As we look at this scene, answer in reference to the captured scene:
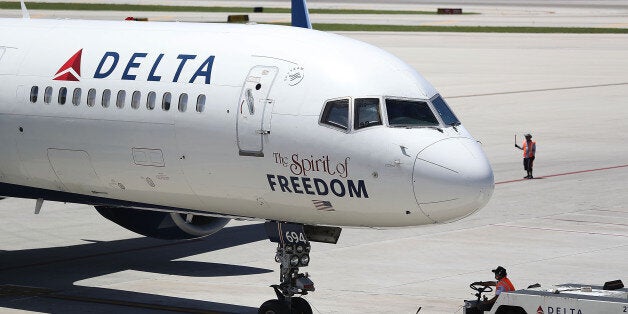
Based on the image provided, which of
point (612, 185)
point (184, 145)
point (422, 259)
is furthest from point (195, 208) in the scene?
point (612, 185)

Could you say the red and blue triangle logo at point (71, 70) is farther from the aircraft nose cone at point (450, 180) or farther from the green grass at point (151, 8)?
the green grass at point (151, 8)

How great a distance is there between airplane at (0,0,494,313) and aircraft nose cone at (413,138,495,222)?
2 centimetres

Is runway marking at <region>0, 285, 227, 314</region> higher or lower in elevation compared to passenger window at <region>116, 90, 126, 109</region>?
lower

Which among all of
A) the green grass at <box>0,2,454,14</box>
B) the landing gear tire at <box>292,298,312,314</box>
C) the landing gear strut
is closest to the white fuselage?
the landing gear strut

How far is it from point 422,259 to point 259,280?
4299mm

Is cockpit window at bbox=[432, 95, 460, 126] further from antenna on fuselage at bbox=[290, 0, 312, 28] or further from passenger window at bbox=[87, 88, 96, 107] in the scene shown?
antenna on fuselage at bbox=[290, 0, 312, 28]

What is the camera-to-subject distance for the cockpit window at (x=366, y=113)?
22766 millimetres

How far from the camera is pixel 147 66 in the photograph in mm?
25531

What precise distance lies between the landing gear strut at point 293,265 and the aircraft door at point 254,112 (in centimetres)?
164

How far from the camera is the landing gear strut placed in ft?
77.0

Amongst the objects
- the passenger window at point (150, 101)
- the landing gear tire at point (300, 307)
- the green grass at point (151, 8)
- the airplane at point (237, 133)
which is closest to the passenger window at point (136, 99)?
the airplane at point (237, 133)

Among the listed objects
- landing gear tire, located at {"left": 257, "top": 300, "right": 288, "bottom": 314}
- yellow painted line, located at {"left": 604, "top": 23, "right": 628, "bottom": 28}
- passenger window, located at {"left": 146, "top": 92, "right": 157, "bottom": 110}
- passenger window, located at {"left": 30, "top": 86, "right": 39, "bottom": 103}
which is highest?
passenger window, located at {"left": 146, "top": 92, "right": 157, "bottom": 110}

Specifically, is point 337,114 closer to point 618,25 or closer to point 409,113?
point 409,113

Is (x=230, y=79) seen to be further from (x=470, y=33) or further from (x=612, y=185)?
(x=470, y=33)
